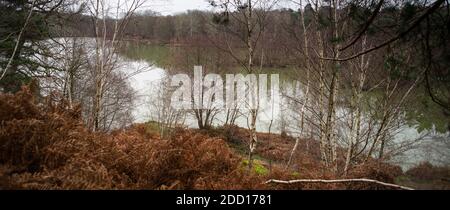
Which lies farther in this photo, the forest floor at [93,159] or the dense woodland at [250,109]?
the dense woodland at [250,109]

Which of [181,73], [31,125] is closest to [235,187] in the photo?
[31,125]

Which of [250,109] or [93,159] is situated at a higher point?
[93,159]

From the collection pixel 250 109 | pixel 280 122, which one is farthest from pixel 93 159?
pixel 280 122

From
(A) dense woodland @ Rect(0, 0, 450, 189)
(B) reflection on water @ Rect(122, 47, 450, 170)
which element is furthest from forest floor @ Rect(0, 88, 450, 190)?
(B) reflection on water @ Rect(122, 47, 450, 170)

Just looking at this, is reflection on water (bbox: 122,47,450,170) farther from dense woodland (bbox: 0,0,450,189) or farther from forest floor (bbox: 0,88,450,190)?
forest floor (bbox: 0,88,450,190)

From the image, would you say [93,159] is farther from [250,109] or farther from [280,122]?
[280,122]

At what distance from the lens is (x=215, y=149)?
4754 mm

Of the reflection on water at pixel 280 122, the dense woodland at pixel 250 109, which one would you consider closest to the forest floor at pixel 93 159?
the dense woodland at pixel 250 109

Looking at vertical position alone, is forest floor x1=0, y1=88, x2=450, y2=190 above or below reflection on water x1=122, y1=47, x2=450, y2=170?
above

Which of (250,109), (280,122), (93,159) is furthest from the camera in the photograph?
(280,122)

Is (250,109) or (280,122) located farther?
(280,122)

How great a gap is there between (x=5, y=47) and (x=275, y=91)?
55.0 feet

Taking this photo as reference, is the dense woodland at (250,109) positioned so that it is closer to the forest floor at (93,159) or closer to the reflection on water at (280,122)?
the forest floor at (93,159)
